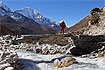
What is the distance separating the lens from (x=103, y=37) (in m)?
13.5

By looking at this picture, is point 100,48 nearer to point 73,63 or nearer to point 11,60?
point 73,63

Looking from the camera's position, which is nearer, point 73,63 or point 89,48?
point 73,63

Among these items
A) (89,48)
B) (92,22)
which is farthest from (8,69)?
(92,22)

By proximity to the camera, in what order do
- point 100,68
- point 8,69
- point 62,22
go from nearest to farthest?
point 8,69 < point 100,68 < point 62,22

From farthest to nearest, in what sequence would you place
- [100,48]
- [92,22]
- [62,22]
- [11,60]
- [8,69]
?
[92,22], [62,22], [100,48], [11,60], [8,69]

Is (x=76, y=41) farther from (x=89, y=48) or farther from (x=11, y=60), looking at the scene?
(x=11, y=60)

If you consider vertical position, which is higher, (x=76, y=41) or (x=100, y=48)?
(x=76, y=41)

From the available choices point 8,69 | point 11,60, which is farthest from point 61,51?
point 8,69

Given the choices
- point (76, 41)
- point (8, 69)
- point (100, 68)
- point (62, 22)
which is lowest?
point (100, 68)

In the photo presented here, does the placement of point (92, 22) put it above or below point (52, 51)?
above

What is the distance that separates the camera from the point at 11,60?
19.6 ft

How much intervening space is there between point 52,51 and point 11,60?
26.2ft

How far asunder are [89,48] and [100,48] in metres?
1.15

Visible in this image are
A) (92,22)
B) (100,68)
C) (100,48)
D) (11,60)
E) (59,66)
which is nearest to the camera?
(11,60)
